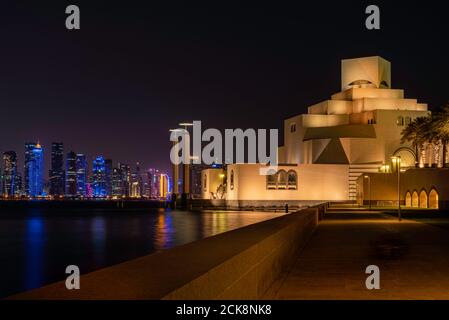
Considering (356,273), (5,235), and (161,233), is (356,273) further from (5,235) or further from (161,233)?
(5,235)

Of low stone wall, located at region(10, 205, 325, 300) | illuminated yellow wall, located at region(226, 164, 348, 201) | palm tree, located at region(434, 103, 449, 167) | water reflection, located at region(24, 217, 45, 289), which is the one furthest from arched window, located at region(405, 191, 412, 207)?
low stone wall, located at region(10, 205, 325, 300)

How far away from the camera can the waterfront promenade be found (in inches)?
444

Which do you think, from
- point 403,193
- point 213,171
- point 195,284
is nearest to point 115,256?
point 195,284

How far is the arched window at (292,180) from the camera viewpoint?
10419cm

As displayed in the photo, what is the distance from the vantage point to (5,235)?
61375 mm

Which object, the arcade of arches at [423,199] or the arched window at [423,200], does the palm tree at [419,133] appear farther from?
the arched window at [423,200]

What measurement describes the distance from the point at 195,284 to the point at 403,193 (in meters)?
74.0

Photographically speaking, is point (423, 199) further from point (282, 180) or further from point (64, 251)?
point (64, 251)

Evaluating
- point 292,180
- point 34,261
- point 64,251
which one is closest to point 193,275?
point 34,261

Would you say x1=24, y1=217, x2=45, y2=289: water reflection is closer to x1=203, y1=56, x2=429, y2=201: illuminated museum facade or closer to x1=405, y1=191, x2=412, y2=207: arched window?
x1=405, y1=191, x2=412, y2=207: arched window

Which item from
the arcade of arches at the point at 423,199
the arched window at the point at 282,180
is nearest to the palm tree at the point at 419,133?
the arcade of arches at the point at 423,199

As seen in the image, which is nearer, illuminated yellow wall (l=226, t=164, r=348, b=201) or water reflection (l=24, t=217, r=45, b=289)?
water reflection (l=24, t=217, r=45, b=289)

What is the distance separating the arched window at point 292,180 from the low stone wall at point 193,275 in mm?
91183

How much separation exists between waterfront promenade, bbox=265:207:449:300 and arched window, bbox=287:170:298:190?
8030 centimetres
